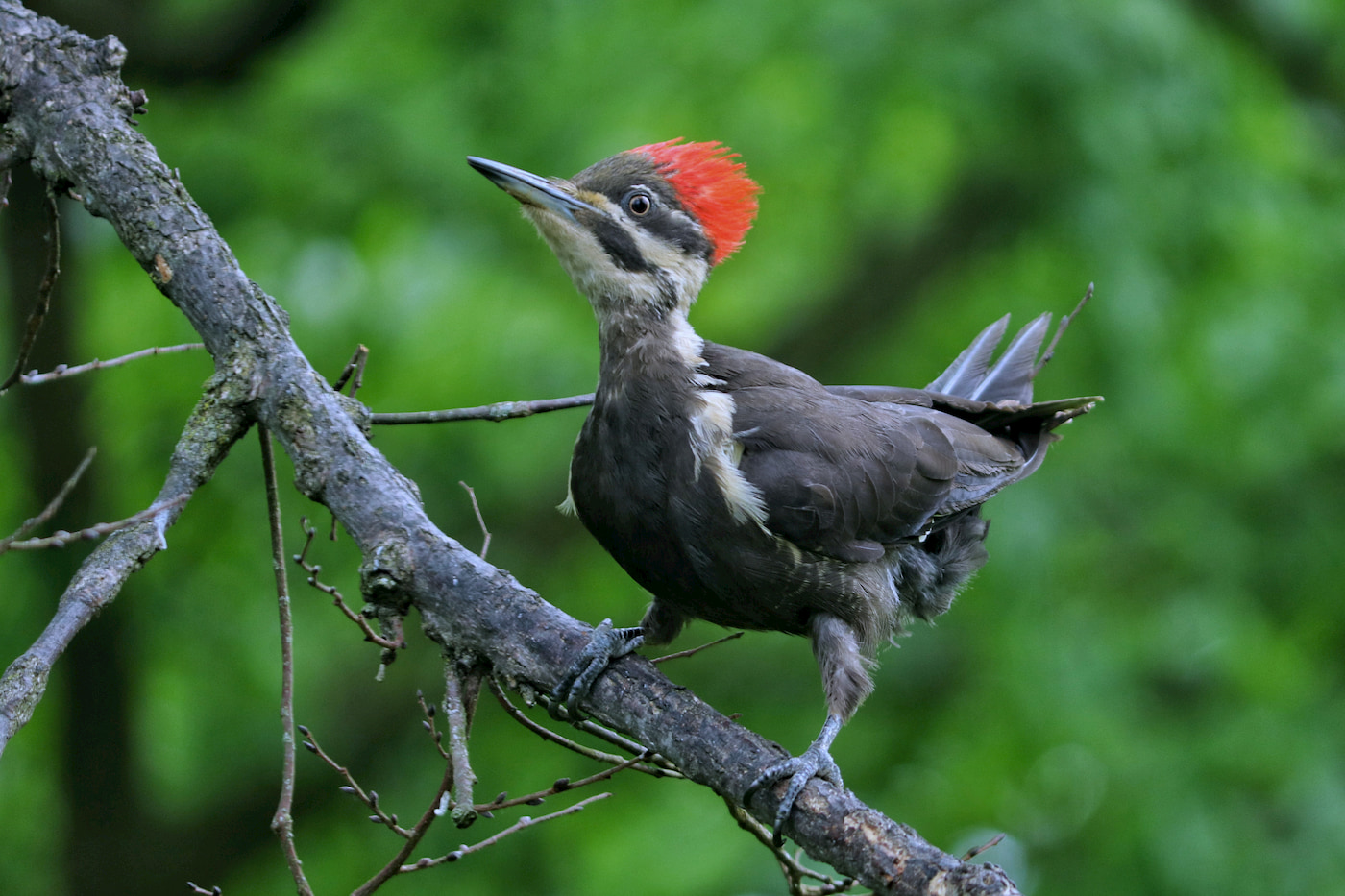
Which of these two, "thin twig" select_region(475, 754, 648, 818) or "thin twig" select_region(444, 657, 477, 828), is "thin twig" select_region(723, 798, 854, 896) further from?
"thin twig" select_region(444, 657, 477, 828)

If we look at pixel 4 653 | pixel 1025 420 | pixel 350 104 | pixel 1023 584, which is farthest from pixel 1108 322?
pixel 4 653

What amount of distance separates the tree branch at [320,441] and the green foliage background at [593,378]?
2459 millimetres

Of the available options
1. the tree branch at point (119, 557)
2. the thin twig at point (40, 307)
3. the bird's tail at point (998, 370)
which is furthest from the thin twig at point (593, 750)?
the bird's tail at point (998, 370)

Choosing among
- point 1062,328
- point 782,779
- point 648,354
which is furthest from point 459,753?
point 1062,328

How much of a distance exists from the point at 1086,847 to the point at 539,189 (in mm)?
3975

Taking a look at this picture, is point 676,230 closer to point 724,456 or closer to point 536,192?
point 536,192

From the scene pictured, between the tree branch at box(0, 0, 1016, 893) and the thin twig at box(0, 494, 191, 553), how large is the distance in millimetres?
56

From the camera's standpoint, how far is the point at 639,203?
3.32m

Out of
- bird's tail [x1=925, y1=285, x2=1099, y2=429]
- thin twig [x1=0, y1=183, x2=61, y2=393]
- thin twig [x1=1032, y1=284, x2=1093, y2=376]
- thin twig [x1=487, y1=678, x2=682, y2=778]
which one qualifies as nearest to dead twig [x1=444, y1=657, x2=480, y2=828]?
thin twig [x1=487, y1=678, x2=682, y2=778]

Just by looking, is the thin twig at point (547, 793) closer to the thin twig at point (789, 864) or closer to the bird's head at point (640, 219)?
the thin twig at point (789, 864)

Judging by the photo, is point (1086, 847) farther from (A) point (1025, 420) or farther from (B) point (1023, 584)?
(A) point (1025, 420)

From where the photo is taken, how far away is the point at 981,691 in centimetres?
597

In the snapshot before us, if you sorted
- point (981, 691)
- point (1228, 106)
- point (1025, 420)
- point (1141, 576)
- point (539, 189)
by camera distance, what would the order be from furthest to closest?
1. point (1141, 576)
2. point (981, 691)
3. point (1228, 106)
4. point (1025, 420)
5. point (539, 189)

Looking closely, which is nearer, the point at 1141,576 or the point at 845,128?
the point at 845,128
